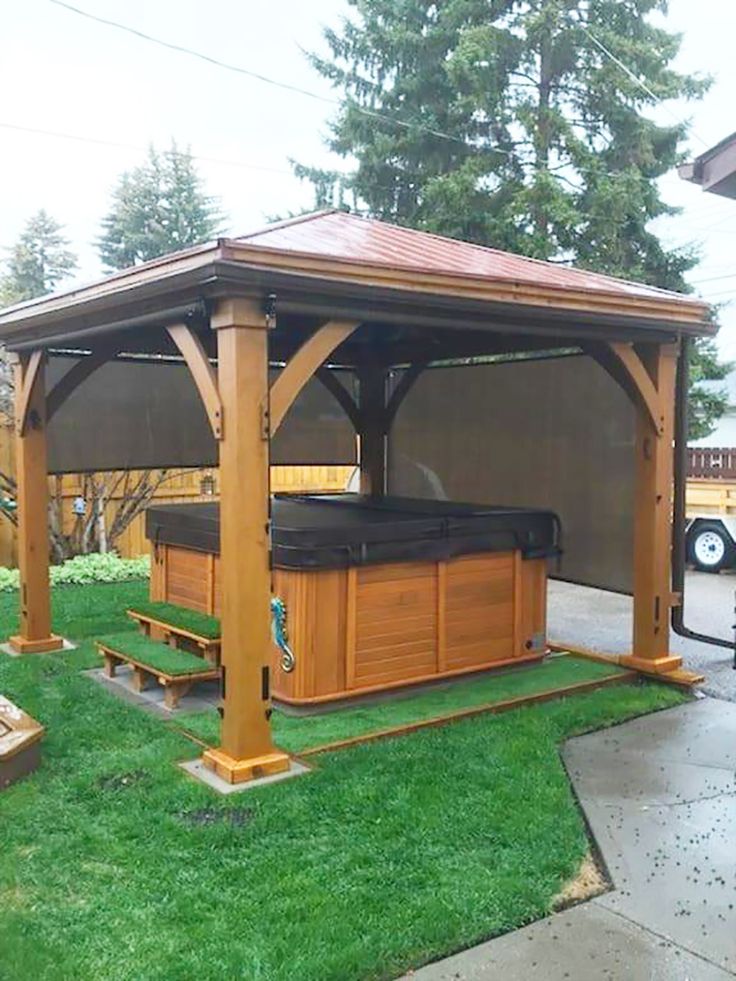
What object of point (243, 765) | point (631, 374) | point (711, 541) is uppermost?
point (631, 374)

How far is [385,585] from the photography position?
502 centimetres

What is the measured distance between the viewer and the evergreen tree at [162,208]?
2228 cm

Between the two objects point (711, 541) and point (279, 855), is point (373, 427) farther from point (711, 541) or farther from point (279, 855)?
point (279, 855)

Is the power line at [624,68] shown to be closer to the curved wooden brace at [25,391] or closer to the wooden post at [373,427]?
the wooden post at [373,427]

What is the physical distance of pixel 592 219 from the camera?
1162 cm

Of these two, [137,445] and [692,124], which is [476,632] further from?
[692,124]

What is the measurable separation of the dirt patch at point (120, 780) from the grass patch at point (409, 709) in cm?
47

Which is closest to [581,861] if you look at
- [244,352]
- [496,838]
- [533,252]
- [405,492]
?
[496,838]

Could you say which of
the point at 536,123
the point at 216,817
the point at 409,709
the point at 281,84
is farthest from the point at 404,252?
the point at 281,84

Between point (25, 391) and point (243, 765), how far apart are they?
3.36 metres

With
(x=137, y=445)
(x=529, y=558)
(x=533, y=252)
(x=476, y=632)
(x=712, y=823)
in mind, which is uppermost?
(x=533, y=252)

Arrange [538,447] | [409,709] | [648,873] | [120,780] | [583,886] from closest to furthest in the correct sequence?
1. [583,886]
2. [648,873]
3. [120,780]
4. [409,709]
5. [538,447]

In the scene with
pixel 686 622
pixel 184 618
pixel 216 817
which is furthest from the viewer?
pixel 686 622

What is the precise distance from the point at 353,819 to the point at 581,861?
853 millimetres
